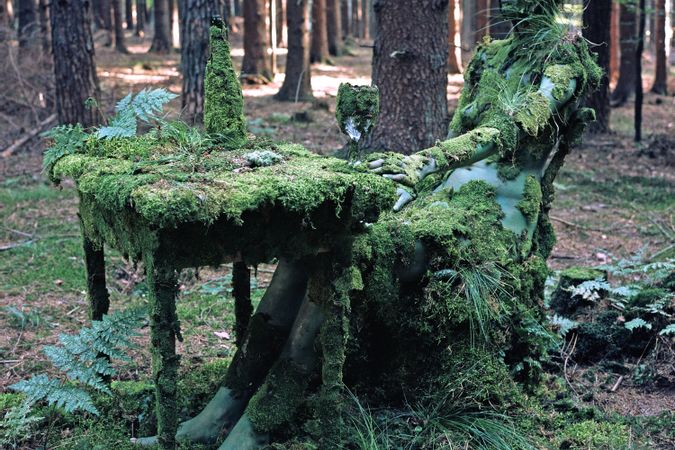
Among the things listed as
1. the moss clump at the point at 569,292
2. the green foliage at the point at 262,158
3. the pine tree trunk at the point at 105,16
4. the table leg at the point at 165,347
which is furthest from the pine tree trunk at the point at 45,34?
the table leg at the point at 165,347

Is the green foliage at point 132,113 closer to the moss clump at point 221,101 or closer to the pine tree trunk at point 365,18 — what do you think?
the moss clump at point 221,101

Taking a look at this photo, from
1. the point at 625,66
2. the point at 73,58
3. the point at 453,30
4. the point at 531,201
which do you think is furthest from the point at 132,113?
the point at 625,66

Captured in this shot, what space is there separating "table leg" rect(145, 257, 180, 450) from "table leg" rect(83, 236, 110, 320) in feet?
3.59

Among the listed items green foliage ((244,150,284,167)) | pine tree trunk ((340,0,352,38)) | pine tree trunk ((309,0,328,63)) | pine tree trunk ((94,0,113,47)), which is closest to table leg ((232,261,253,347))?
green foliage ((244,150,284,167))

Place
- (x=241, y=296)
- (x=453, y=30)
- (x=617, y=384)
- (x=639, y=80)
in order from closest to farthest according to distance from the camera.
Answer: (x=241, y=296), (x=617, y=384), (x=639, y=80), (x=453, y=30)

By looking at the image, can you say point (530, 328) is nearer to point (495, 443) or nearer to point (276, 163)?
point (495, 443)

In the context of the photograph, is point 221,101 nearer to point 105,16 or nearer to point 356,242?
point 356,242

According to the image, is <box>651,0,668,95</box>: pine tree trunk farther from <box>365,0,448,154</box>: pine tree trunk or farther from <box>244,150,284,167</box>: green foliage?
<box>244,150,284,167</box>: green foliage

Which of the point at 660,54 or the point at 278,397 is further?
the point at 660,54

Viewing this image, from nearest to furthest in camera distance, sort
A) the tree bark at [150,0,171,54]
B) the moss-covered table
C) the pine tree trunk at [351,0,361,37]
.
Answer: the moss-covered table, the tree bark at [150,0,171,54], the pine tree trunk at [351,0,361,37]

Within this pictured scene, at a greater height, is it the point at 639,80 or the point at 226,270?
the point at 639,80

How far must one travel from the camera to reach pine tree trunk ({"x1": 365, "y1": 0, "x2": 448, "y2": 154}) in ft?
23.7

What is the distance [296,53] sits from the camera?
573 inches

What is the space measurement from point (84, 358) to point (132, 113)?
122 centimetres
